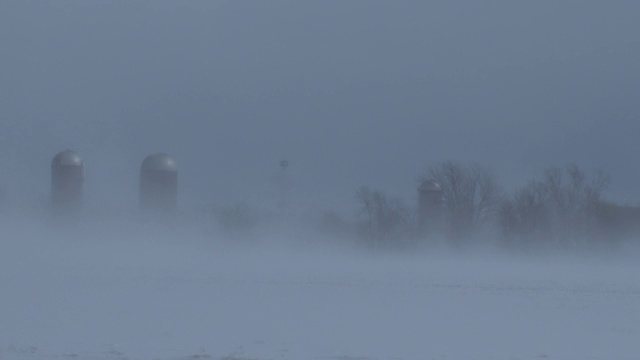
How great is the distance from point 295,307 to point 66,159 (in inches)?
851

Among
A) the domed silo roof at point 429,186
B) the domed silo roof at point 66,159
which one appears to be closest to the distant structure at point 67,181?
the domed silo roof at point 66,159

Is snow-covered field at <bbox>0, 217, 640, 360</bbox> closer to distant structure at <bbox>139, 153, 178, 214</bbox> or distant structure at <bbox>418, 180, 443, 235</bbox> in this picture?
distant structure at <bbox>139, 153, 178, 214</bbox>

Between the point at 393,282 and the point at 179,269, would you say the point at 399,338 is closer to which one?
the point at 393,282

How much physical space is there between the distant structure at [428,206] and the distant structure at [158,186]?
1165 centimetres

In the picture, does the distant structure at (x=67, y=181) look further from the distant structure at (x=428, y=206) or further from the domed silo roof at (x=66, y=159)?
the distant structure at (x=428, y=206)

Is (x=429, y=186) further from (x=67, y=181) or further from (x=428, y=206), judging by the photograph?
(x=67, y=181)

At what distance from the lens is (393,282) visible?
84.8ft

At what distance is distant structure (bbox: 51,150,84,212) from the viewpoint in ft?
124

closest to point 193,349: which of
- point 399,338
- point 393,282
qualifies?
point 399,338

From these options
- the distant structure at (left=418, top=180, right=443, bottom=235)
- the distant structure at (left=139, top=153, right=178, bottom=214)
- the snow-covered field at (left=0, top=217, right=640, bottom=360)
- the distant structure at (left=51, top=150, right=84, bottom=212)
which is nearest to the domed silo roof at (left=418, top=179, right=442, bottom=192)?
the distant structure at (left=418, top=180, right=443, bottom=235)

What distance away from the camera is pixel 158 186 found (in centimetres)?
3750

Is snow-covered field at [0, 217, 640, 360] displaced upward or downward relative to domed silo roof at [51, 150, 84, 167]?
downward

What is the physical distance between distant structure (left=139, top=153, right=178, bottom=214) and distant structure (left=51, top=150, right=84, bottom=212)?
2.66 meters

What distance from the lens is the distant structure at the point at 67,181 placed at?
37.8 m
